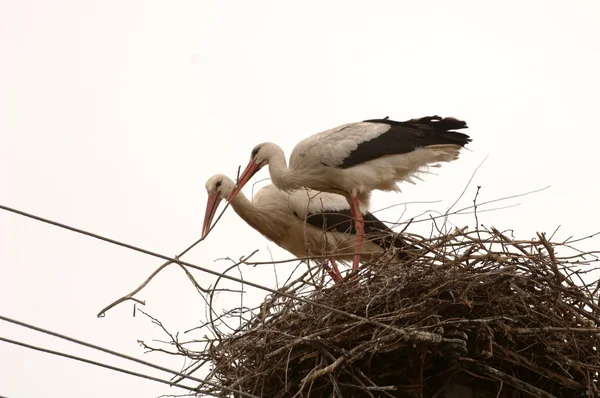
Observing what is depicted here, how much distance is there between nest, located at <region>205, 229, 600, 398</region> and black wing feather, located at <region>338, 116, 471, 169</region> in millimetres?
2330

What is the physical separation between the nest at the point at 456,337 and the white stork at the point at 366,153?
7.68ft

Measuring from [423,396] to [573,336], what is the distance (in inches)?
30.8

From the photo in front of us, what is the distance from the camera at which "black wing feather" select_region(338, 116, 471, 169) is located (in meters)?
7.30

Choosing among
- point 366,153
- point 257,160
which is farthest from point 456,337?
point 257,160

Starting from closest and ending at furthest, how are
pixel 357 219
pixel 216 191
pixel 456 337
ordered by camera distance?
pixel 456 337
pixel 357 219
pixel 216 191

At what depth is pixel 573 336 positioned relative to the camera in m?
4.73

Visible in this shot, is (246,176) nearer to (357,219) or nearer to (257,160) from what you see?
(257,160)

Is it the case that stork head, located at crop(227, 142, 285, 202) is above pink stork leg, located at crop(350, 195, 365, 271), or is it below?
above

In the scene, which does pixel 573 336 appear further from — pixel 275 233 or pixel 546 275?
pixel 275 233

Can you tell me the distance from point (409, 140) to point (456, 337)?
2.92m

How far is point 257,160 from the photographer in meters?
7.99

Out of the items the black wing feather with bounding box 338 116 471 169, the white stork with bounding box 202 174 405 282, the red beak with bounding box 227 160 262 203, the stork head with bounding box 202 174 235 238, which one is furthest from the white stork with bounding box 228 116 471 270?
the stork head with bounding box 202 174 235 238

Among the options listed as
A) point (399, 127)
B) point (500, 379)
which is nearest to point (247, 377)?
point (500, 379)

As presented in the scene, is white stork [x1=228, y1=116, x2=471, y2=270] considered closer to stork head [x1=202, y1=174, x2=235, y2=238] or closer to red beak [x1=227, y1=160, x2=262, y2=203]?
red beak [x1=227, y1=160, x2=262, y2=203]
